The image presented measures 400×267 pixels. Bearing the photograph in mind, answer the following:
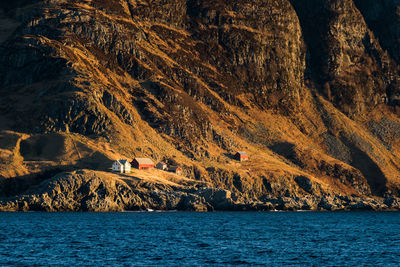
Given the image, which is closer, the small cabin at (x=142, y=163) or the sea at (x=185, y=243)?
the sea at (x=185, y=243)

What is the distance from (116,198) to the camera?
465 feet

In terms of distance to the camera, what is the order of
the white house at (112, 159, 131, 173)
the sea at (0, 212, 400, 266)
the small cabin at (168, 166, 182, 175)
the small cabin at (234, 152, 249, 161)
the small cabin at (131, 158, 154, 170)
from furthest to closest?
1. the small cabin at (234, 152, 249, 161)
2. the small cabin at (168, 166, 182, 175)
3. the small cabin at (131, 158, 154, 170)
4. the white house at (112, 159, 131, 173)
5. the sea at (0, 212, 400, 266)

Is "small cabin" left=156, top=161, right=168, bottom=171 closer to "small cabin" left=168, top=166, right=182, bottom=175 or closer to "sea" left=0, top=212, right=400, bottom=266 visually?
"small cabin" left=168, top=166, right=182, bottom=175

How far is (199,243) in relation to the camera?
81.2 metres

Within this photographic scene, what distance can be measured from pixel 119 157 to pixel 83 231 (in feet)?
227

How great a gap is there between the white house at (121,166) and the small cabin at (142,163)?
225 inches

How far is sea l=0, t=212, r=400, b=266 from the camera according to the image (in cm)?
6569

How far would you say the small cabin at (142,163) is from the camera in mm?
161000

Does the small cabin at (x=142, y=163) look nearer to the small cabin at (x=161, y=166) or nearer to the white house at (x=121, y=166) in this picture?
the small cabin at (x=161, y=166)

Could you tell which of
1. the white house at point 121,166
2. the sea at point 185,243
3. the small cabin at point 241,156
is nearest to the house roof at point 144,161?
the white house at point 121,166

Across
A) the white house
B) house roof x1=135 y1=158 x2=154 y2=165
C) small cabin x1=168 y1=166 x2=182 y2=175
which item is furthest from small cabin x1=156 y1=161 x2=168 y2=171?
the white house

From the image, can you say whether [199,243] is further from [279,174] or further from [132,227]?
[279,174]

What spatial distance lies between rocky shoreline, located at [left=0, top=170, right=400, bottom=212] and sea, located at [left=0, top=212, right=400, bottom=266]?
15944 millimetres

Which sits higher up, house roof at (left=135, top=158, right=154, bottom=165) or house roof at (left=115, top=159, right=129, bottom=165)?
house roof at (left=135, top=158, right=154, bottom=165)
